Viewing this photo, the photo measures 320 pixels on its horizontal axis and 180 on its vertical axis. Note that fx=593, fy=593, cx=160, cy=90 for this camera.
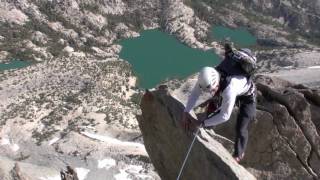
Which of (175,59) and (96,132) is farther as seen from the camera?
(175,59)

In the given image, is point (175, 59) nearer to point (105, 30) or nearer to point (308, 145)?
point (105, 30)

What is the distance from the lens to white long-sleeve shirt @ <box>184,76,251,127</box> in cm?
1212

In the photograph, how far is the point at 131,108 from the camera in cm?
8600

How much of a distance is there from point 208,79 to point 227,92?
21.4 inches

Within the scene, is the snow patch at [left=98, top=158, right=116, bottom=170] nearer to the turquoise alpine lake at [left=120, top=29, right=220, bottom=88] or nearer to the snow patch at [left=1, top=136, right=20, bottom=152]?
the snow patch at [left=1, top=136, right=20, bottom=152]

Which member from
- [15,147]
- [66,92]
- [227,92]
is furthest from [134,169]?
[227,92]

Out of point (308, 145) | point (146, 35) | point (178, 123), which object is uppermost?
point (178, 123)

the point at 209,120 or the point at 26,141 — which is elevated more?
the point at 209,120

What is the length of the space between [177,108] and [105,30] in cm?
17026

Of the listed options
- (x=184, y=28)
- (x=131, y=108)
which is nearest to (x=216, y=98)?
(x=131, y=108)

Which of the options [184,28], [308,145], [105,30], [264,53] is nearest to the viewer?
[308,145]

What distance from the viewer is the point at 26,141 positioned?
2739 inches

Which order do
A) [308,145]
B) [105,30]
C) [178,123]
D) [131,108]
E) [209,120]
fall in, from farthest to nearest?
1. [105,30]
2. [131,108]
3. [308,145]
4. [178,123]
5. [209,120]

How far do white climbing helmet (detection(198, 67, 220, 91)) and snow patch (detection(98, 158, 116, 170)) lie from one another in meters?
46.7
